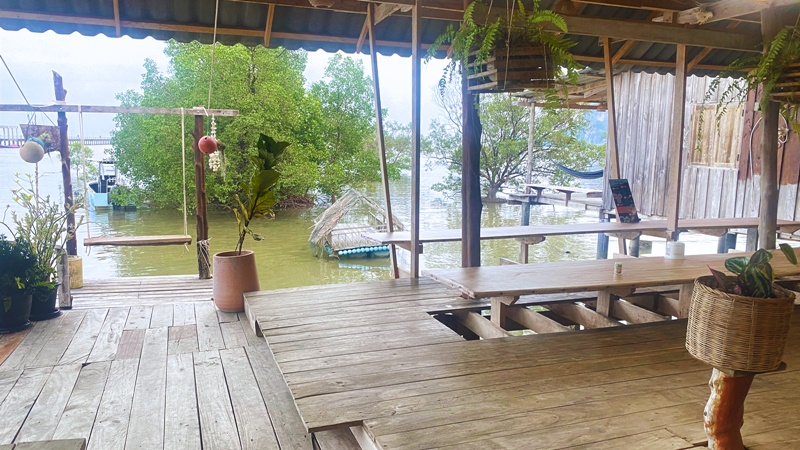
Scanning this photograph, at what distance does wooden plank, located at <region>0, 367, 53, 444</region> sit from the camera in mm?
2466

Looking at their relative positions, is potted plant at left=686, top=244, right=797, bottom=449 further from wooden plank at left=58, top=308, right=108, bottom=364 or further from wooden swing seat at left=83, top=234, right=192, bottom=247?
wooden swing seat at left=83, top=234, right=192, bottom=247

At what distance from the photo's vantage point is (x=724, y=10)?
14.5ft

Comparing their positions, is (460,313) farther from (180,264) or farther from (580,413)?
(180,264)

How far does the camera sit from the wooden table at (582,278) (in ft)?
9.98

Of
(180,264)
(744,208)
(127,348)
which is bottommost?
(180,264)

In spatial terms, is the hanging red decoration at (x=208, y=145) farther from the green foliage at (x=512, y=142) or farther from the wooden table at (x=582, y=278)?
the green foliage at (x=512, y=142)

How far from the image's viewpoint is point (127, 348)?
3.49m

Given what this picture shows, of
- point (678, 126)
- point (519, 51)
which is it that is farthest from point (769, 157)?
point (519, 51)

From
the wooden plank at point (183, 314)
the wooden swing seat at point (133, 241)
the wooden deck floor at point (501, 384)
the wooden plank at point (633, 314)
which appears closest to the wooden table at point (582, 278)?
the wooden plank at point (633, 314)

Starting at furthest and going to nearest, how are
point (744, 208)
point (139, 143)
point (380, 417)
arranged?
point (139, 143) → point (744, 208) → point (380, 417)

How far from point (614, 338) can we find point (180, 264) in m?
11.5

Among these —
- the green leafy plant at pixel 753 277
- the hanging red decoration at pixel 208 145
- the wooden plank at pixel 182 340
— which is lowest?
the wooden plank at pixel 182 340

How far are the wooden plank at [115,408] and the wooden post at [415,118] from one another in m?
2.13

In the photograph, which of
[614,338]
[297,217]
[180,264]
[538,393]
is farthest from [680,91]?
[297,217]
